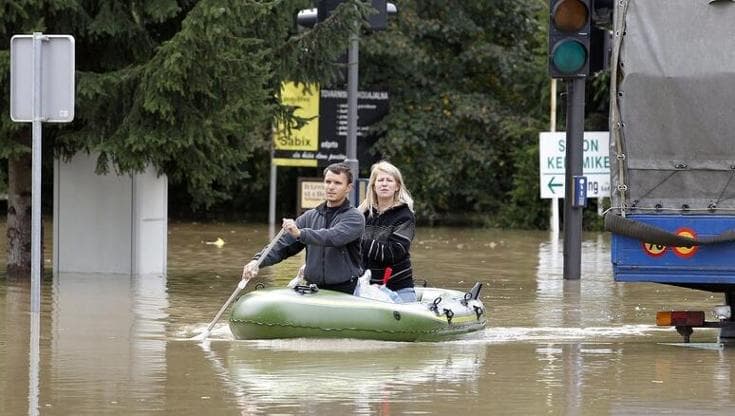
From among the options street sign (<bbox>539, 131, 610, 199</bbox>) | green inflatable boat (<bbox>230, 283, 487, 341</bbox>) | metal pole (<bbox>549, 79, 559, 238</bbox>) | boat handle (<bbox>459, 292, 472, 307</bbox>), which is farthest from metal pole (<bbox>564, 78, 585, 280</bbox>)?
metal pole (<bbox>549, 79, 559, 238</bbox>)

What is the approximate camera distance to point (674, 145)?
12680 millimetres

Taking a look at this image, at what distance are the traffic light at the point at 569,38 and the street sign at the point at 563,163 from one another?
52.2 feet

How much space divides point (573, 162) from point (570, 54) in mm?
3103

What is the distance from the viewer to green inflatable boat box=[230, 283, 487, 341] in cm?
1286

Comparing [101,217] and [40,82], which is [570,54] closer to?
[101,217]

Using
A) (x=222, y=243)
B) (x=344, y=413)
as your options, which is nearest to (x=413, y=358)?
(x=344, y=413)

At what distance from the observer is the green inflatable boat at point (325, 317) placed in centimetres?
1286

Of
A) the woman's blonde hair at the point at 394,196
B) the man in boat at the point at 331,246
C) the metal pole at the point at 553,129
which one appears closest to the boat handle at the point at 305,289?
the man in boat at the point at 331,246

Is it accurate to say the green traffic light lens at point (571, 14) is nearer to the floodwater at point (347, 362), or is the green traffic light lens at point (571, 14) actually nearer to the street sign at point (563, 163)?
the floodwater at point (347, 362)

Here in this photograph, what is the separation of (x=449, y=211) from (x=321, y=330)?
91.6 ft

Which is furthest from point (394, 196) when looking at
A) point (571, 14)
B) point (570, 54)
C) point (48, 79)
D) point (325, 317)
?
point (570, 54)

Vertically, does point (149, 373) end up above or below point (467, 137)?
below

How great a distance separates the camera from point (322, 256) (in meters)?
13.4

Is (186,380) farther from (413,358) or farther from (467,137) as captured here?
(467,137)
